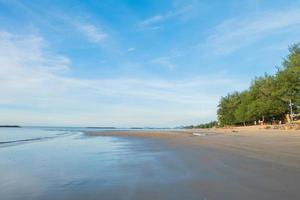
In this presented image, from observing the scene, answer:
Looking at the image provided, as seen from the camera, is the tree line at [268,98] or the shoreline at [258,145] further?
the tree line at [268,98]

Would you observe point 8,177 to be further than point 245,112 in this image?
No

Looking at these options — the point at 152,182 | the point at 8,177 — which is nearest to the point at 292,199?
the point at 152,182

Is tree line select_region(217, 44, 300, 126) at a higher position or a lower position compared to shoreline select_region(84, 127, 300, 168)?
higher

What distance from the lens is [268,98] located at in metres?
64.0

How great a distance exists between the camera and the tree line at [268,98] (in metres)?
47.8

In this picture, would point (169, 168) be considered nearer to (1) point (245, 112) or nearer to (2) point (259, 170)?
(2) point (259, 170)

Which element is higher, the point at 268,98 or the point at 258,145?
the point at 268,98

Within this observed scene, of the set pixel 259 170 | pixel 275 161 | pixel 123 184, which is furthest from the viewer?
pixel 275 161

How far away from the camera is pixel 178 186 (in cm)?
696

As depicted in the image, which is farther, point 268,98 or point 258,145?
point 268,98

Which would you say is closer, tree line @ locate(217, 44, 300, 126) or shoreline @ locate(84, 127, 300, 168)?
shoreline @ locate(84, 127, 300, 168)

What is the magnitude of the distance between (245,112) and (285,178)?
7247 cm

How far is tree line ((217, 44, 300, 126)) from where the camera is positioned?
47.8 meters

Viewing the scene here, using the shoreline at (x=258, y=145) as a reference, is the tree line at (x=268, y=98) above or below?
above
